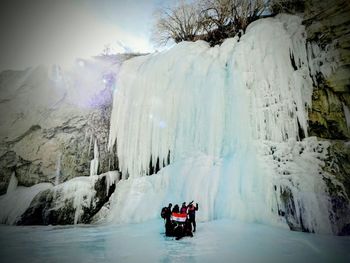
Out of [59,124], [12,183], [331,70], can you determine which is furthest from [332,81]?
[12,183]

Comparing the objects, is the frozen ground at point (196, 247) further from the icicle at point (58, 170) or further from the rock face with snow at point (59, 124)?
the rock face with snow at point (59, 124)

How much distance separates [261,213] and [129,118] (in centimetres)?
589

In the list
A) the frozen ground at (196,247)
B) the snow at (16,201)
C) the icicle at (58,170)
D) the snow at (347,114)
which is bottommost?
the frozen ground at (196,247)

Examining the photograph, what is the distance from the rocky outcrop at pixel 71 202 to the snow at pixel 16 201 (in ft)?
1.44

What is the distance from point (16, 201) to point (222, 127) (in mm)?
8706

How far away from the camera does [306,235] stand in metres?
6.18

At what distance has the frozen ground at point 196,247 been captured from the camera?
464 centimetres

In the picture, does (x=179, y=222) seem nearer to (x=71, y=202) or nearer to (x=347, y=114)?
(x=347, y=114)

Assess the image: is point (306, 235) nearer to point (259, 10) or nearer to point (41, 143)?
point (259, 10)

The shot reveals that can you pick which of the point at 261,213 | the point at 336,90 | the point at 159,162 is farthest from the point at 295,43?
the point at 159,162

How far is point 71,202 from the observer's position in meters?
10.6

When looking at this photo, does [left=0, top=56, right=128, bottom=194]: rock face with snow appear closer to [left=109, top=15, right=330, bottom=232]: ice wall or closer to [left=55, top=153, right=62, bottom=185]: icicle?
[left=55, top=153, right=62, bottom=185]: icicle

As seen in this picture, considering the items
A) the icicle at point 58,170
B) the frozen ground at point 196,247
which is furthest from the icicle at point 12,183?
the frozen ground at point 196,247

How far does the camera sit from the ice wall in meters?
7.65
